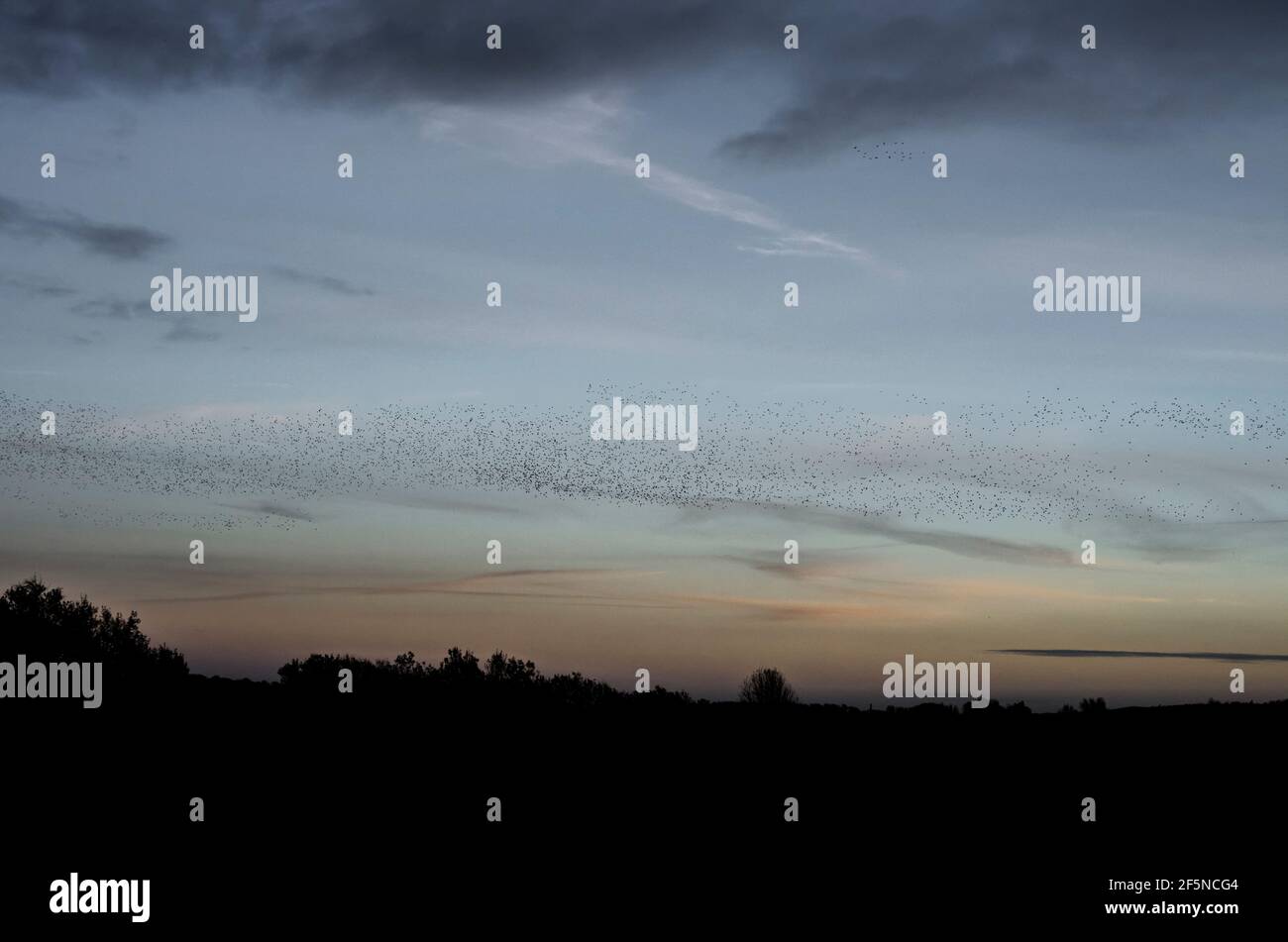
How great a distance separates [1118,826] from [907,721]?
79.5 feet

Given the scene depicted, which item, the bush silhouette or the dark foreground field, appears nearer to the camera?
the dark foreground field

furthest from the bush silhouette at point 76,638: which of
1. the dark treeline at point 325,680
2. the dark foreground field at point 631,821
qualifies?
the dark foreground field at point 631,821

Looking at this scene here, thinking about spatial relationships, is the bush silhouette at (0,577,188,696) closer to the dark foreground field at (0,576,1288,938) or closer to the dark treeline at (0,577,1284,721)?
the dark treeline at (0,577,1284,721)

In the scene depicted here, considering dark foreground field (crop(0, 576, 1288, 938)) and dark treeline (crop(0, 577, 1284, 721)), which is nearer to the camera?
dark foreground field (crop(0, 576, 1288, 938))

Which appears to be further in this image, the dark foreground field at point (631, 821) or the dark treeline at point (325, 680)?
the dark treeline at point (325, 680)

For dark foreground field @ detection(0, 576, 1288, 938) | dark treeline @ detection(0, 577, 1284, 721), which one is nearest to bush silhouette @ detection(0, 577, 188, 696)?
dark treeline @ detection(0, 577, 1284, 721)

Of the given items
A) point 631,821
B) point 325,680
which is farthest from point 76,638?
point 631,821

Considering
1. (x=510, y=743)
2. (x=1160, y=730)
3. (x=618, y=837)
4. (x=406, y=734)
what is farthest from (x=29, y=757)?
(x=1160, y=730)

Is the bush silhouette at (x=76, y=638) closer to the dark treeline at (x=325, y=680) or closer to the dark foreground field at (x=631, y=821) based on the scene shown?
the dark treeline at (x=325, y=680)

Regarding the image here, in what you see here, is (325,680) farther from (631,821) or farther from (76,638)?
(631,821)

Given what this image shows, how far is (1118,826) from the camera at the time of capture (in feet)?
114

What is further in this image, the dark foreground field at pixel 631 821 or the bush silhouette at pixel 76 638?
the bush silhouette at pixel 76 638
